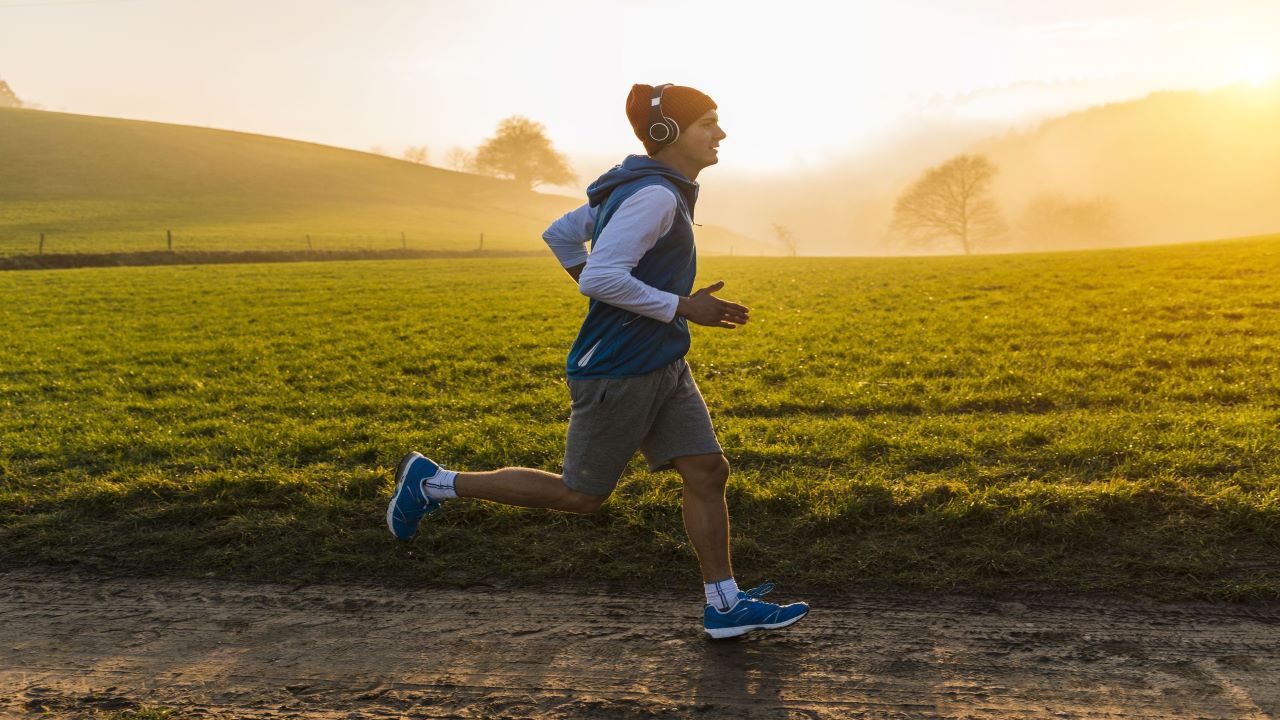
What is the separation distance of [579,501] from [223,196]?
67126 mm

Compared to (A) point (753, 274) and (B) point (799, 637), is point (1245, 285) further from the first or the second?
(B) point (799, 637)

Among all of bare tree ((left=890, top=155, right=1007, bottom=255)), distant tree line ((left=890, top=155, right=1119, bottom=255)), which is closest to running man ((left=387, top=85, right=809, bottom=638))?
distant tree line ((left=890, top=155, right=1119, bottom=255))

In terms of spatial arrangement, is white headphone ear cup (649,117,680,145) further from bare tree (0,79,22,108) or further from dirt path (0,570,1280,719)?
bare tree (0,79,22,108)

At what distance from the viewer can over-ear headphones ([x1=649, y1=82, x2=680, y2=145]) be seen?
11.3 ft

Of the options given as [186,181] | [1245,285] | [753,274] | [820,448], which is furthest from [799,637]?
[186,181]

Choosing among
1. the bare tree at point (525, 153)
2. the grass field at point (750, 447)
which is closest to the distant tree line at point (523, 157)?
the bare tree at point (525, 153)

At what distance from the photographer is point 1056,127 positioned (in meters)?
158

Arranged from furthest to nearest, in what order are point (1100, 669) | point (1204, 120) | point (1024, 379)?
point (1204, 120) → point (1024, 379) → point (1100, 669)

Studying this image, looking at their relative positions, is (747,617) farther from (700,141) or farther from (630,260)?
(700,141)

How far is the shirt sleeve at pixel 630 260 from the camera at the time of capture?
327 cm

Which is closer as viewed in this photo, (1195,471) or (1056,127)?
(1195,471)

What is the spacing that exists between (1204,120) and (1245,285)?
148879 millimetres

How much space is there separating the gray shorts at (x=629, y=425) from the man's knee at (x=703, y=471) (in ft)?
0.12

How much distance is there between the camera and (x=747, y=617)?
144 inches
